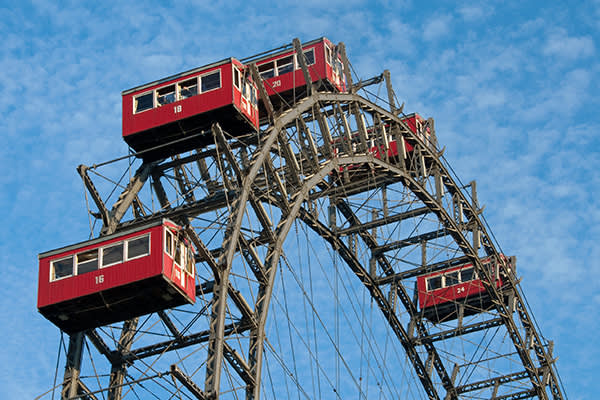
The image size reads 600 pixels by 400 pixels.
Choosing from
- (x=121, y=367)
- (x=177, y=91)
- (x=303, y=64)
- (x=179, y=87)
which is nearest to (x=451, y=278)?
(x=303, y=64)

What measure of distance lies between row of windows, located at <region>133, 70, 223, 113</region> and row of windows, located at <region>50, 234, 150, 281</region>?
7364 millimetres

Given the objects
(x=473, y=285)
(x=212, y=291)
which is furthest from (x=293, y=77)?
(x=473, y=285)

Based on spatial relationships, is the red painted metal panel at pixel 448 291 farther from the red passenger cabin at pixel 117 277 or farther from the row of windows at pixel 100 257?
the row of windows at pixel 100 257

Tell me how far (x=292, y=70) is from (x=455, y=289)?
24124 millimetres

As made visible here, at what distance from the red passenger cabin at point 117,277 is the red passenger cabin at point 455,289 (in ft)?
104

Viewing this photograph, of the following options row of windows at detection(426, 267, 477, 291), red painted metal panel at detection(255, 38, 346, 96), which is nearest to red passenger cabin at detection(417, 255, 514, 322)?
row of windows at detection(426, 267, 477, 291)

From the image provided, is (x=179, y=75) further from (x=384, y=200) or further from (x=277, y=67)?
(x=384, y=200)

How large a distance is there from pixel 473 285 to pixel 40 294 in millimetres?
36549

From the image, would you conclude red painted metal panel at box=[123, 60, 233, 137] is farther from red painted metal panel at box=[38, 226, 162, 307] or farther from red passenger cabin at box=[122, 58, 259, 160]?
red painted metal panel at box=[38, 226, 162, 307]

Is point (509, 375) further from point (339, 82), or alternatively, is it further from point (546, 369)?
point (339, 82)

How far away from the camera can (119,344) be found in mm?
42125

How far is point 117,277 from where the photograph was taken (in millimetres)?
37406

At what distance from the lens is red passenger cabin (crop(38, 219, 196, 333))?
123 ft

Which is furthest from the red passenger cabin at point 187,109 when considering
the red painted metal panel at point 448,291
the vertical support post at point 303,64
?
the red painted metal panel at point 448,291
